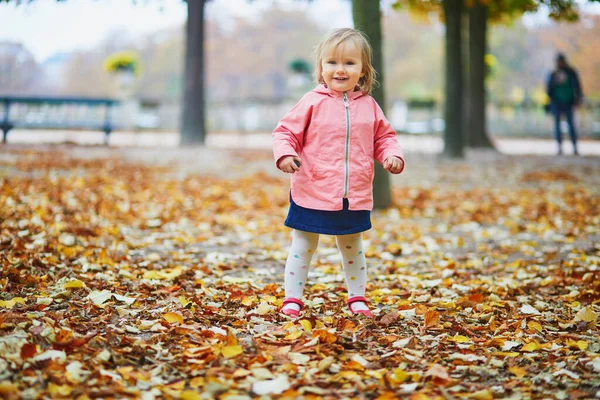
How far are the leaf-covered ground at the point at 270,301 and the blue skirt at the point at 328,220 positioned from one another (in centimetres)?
47

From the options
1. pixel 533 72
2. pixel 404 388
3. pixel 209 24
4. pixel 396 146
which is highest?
pixel 209 24

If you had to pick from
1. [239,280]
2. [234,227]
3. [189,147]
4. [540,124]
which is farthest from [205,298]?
[540,124]

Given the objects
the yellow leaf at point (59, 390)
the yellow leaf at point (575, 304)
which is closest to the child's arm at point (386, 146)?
the yellow leaf at point (575, 304)

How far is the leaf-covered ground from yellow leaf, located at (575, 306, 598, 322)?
0.28 ft

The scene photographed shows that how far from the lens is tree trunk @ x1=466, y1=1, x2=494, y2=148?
1558cm

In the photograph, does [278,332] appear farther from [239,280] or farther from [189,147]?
[189,147]

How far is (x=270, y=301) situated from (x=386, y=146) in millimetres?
1098

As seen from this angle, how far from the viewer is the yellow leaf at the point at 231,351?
2736mm

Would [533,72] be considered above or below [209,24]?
below

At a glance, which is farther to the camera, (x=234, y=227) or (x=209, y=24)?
(x=209, y=24)

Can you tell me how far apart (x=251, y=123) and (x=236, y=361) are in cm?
2316

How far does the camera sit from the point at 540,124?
87.2ft

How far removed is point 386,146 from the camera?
338cm

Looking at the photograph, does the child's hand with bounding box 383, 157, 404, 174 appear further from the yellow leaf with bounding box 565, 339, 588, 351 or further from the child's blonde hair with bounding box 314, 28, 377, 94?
the yellow leaf with bounding box 565, 339, 588, 351
